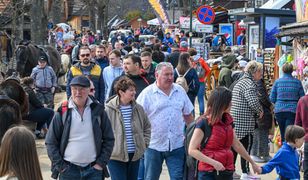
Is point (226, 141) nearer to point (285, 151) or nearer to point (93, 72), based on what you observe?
point (285, 151)

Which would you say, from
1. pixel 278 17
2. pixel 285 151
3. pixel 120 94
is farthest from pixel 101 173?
pixel 278 17

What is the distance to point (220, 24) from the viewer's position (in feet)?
113

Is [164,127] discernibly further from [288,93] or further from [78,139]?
[288,93]

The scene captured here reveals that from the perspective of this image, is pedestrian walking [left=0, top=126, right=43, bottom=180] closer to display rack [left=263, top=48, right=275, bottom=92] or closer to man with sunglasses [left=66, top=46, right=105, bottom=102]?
man with sunglasses [left=66, top=46, right=105, bottom=102]

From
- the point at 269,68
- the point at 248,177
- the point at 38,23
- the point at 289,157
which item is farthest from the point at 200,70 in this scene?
the point at 38,23

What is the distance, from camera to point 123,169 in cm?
752

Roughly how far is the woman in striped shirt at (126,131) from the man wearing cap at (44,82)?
755cm

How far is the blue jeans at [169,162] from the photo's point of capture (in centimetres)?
789

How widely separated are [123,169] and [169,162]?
66 centimetres

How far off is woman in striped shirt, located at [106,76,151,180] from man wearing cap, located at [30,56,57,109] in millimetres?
7550

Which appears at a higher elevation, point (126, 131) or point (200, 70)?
point (200, 70)

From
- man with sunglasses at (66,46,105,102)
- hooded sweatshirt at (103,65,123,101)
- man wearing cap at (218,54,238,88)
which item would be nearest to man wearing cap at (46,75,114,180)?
man with sunglasses at (66,46,105,102)

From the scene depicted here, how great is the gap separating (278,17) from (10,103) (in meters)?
14.0

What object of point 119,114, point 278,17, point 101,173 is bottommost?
point 101,173
